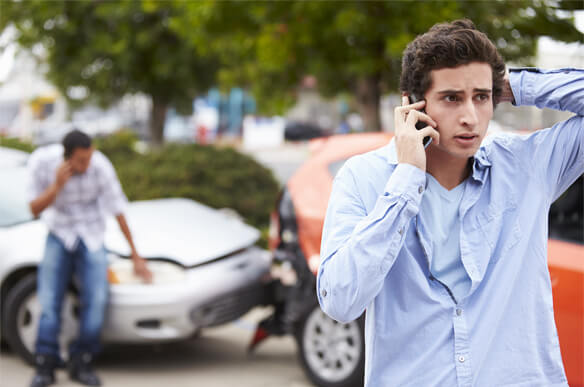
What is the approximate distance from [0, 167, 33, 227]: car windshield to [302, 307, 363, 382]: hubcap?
8.20ft

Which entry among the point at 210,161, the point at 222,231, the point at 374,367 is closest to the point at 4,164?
the point at 222,231

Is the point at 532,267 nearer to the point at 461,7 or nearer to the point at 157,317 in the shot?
the point at 157,317

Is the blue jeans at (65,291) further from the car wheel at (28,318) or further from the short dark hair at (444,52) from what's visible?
the short dark hair at (444,52)

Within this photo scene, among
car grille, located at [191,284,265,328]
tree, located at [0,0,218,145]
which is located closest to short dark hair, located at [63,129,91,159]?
car grille, located at [191,284,265,328]

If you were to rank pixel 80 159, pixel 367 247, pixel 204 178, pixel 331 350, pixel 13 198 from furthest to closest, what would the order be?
1. pixel 204 178
2. pixel 13 198
3. pixel 80 159
4. pixel 331 350
5. pixel 367 247

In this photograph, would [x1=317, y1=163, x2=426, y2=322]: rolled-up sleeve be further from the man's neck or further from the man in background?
the man in background

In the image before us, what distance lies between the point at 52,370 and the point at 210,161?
570 cm

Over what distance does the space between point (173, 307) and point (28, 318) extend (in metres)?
1.17

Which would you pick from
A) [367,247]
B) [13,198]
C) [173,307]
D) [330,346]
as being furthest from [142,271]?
[367,247]

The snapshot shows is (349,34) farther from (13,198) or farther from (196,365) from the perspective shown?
(196,365)

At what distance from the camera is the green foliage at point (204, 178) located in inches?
391

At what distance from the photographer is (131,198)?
388 inches

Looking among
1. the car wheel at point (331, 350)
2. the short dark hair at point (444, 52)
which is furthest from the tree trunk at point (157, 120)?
the short dark hair at point (444, 52)

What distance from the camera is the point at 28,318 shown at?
17.8 feet
